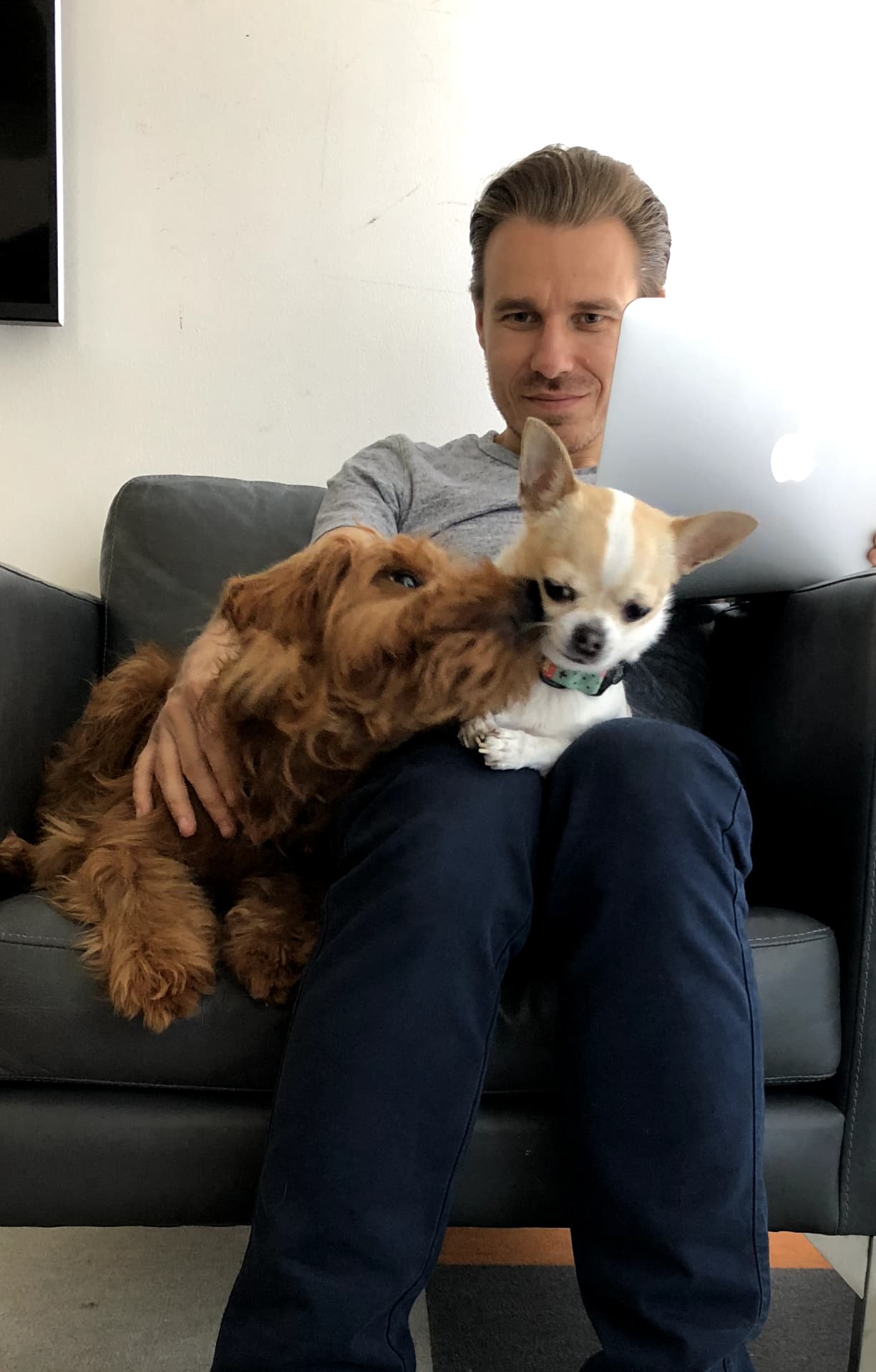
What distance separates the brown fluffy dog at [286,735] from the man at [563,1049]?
45 mm

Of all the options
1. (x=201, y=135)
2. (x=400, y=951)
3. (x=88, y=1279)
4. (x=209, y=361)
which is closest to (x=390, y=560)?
(x=400, y=951)

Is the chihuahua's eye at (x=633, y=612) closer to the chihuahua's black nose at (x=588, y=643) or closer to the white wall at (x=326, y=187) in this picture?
the chihuahua's black nose at (x=588, y=643)

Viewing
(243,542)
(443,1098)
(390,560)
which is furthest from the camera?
(243,542)

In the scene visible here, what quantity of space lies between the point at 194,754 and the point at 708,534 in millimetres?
570

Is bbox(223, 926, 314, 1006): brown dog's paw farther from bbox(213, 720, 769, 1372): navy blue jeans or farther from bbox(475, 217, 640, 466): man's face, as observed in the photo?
→ bbox(475, 217, 640, 466): man's face

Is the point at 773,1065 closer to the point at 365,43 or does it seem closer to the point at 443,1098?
the point at 443,1098

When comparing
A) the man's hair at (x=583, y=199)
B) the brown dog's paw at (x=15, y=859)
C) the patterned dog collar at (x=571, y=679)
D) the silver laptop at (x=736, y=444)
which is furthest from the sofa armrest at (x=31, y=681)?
the man's hair at (x=583, y=199)

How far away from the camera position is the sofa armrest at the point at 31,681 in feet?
3.54

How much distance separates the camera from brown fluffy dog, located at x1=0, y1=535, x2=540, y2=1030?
2.68ft

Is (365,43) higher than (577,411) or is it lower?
higher

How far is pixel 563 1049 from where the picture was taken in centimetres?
79

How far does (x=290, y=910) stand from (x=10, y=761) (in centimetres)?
39

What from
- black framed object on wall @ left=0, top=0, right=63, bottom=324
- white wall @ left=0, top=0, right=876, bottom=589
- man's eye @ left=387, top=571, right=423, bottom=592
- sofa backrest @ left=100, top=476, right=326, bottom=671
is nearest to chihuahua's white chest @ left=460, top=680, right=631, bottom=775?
man's eye @ left=387, top=571, right=423, bottom=592

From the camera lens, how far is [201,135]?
1.80m
